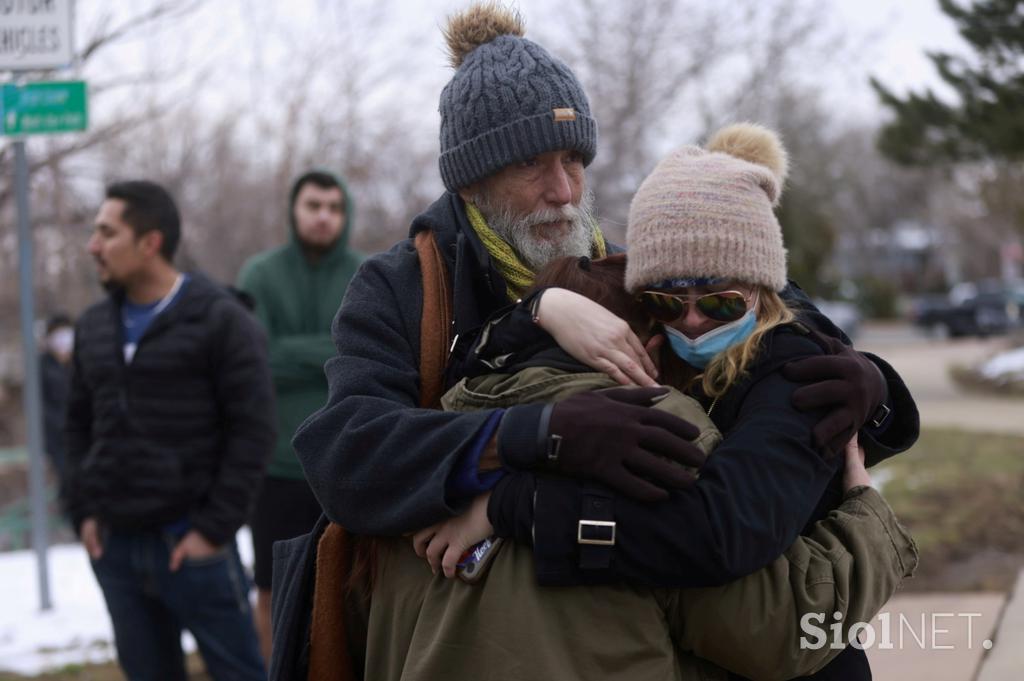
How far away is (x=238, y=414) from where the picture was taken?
3.97m

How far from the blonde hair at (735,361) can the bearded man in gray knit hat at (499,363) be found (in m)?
0.11

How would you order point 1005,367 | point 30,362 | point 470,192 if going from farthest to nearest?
point 1005,367, point 30,362, point 470,192

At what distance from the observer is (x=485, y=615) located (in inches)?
69.9

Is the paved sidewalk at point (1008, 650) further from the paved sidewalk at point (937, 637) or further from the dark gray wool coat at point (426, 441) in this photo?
the dark gray wool coat at point (426, 441)

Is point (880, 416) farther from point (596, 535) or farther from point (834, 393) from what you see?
point (596, 535)

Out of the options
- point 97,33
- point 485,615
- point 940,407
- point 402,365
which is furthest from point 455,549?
point 940,407

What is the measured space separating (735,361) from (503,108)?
0.77 m

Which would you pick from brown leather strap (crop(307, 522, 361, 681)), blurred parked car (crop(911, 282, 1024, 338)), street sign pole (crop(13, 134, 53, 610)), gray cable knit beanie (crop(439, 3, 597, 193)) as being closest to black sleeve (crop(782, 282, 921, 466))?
gray cable knit beanie (crop(439, 3, 597, 193))

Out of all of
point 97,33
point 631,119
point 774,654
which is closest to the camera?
point 774,654

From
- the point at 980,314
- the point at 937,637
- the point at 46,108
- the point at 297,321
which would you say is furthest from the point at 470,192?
the point at 980,314

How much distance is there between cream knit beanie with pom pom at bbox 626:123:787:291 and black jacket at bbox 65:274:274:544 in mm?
2349

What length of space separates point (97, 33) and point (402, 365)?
817 cm

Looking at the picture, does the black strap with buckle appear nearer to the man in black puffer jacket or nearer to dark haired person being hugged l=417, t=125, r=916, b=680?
dark haired person being hugged l=417, t=125, r=916, b=680

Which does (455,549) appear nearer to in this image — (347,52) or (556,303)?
(556,303)
